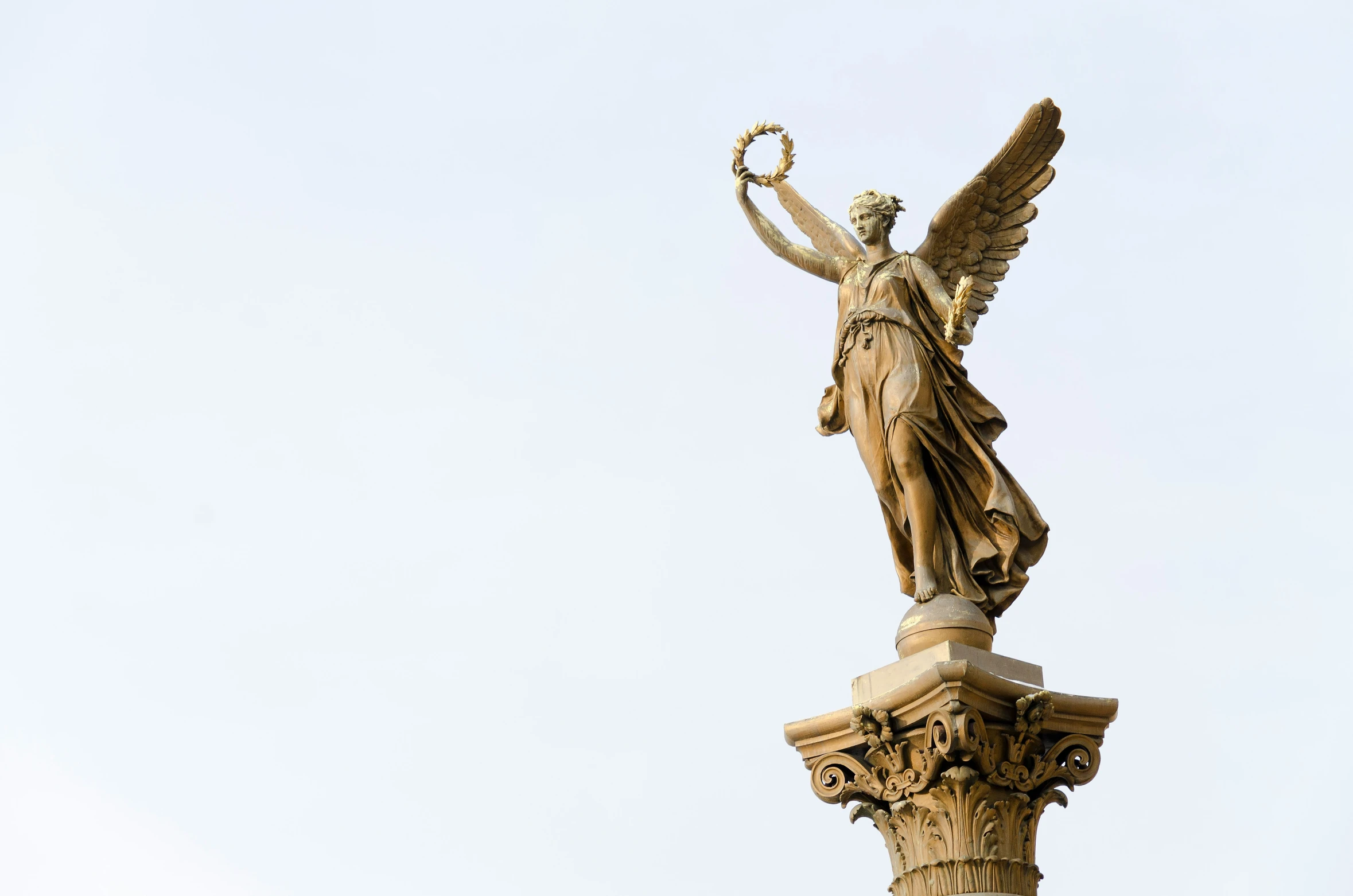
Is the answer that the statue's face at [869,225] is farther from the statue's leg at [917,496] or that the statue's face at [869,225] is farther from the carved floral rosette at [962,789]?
the carved floral rosette at [962,789]

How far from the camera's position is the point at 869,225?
1439 centimetres

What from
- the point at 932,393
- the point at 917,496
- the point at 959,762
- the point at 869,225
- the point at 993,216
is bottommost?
the point at 959,762

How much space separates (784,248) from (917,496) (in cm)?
253

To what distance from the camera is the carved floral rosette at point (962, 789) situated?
1225cm

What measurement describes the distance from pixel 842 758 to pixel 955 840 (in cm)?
98

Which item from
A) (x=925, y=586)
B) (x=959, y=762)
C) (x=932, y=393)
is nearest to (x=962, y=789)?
(x=959, y=762)

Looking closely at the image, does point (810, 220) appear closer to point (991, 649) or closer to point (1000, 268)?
point (1000, 268)

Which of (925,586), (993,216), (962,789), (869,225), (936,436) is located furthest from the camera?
(993,216)

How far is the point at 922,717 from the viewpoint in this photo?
492 inches

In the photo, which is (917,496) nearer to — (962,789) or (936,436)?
(936,436)

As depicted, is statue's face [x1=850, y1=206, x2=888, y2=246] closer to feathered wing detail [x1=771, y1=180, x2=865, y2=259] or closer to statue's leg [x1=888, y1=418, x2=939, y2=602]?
feathered wing detail [x1=771, y1=180, x2=865, y2=259]

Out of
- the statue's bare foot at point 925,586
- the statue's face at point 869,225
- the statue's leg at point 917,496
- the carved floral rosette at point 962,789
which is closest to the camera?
the carved floral rosette at point 962,789

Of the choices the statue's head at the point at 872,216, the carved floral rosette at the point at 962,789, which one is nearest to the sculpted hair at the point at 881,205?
the statue's head at the point at 872,216

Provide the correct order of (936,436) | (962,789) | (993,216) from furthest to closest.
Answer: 1. (993,216)
2. (936,436)
3. (962,789)
